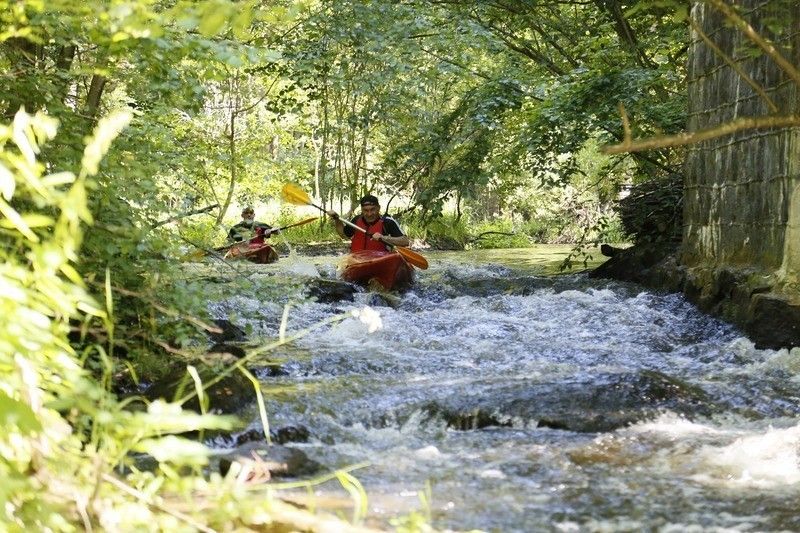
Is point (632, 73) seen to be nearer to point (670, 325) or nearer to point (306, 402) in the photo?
point (670, 325)

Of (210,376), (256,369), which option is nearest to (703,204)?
(256,369)

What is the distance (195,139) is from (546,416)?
33.4ft

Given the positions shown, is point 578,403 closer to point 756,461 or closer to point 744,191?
point 756,461

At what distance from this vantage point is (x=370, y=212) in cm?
1116

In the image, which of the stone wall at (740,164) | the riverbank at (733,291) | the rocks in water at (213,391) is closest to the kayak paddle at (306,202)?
the riverbank at (733,291)

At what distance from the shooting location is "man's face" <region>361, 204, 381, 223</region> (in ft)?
36.5

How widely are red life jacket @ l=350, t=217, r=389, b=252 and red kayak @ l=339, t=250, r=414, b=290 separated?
0.09 m

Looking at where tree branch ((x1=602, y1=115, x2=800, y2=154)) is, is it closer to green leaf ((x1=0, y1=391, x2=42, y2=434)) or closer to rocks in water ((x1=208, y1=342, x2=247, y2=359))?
green leaf ((x1=0, y1=391, x2=42, y2=434))

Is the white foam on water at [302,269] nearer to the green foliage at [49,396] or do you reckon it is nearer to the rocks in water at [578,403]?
the rocks in water at [578,403]

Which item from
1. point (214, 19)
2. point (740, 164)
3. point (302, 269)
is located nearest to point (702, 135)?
point (214, 19)

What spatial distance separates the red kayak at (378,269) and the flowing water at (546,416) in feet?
7.70

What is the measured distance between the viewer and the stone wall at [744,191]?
6.91 meters

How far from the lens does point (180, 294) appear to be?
445 centimetres

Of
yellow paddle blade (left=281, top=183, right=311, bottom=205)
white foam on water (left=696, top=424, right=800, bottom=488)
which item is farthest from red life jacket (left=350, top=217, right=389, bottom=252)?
white foam on water (left=696, top=424, right=800, bottom=488)
